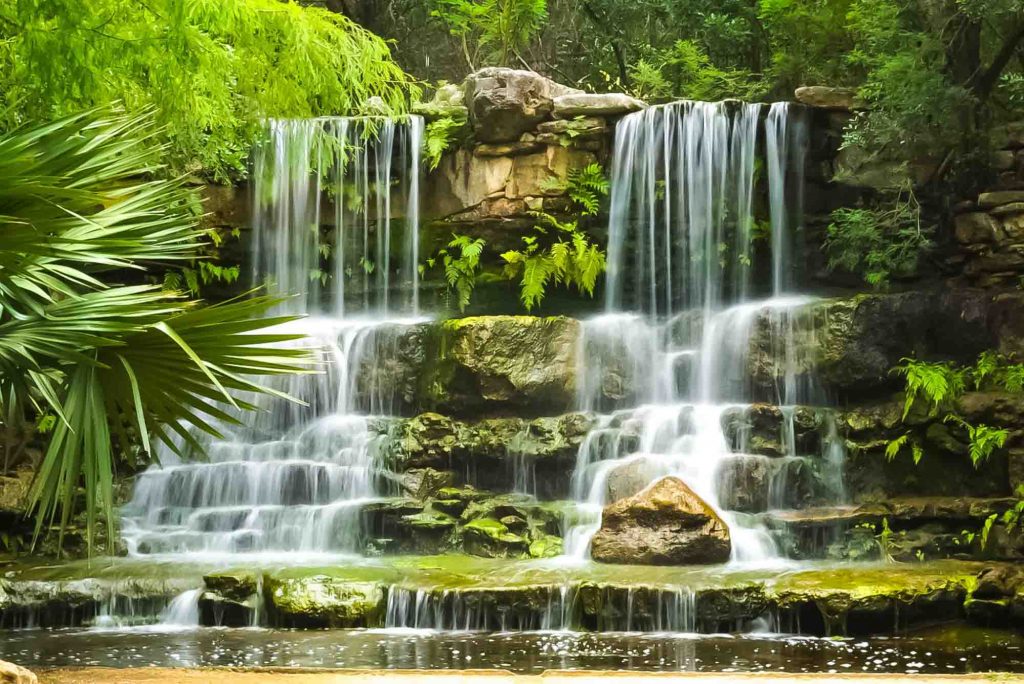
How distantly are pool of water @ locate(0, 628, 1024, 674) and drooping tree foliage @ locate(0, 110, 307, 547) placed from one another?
3.14 metres

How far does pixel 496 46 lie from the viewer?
2205 centimetres

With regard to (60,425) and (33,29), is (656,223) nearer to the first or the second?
(33,29)

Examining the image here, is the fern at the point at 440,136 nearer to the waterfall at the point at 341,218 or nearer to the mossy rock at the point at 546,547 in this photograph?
the waterfall at the point at 341,218

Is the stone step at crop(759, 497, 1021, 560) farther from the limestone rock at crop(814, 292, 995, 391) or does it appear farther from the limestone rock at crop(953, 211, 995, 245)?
the limestone rock at crop(953, 211, 995, 245)

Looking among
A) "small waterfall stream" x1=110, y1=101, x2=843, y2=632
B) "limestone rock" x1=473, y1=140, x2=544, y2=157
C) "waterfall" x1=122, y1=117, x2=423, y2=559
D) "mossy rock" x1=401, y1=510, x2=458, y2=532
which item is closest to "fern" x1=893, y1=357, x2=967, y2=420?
"small waterfall stream" x1=110, y1=101, x2=843, y2=632

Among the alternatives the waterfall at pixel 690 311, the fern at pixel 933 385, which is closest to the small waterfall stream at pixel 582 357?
the waterfall at pixel 690 311

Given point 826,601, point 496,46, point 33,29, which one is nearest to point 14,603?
point 33,29

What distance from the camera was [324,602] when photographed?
10344 mm

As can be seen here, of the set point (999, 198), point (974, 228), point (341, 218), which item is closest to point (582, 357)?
point (341, 218)

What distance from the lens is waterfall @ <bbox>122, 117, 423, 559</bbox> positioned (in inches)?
516

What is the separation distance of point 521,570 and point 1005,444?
17.8 feet

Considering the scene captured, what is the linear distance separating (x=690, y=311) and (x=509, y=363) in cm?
285

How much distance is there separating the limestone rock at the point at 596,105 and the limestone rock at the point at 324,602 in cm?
860

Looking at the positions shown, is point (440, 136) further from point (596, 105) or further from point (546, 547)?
point (546, 547)
